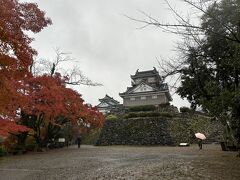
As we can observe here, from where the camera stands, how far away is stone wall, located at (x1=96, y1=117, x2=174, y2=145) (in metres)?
34.7

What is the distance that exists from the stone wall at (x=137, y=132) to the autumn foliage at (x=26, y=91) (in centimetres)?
374

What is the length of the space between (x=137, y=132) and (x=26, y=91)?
50.0ft

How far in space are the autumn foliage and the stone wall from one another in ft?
12.3

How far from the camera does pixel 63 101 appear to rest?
2822 centimetres

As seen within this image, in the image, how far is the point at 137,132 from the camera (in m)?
36.3

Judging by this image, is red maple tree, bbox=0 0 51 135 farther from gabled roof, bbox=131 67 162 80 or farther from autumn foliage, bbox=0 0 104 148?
gabled roof, bbox=131 67 162 80

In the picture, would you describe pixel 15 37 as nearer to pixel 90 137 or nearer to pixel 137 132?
pixel 137 132

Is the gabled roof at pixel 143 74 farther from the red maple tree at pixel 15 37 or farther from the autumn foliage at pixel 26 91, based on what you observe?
the red maple tree at pixel 15 37

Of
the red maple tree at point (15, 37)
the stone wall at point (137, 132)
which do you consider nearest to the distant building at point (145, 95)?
the stone wall at point (137, 132)

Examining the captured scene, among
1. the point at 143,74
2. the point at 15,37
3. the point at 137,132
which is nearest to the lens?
the point at 15,37

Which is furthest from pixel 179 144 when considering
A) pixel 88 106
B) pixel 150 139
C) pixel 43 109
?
pixel 43 109

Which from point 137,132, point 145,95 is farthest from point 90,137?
point 145,95

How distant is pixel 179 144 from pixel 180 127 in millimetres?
3643

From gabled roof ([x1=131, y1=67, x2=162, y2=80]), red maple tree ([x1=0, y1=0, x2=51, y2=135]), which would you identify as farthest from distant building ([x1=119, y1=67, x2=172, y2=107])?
red maple tree ([x1=0, y1=0, x2=51, y2=135])
